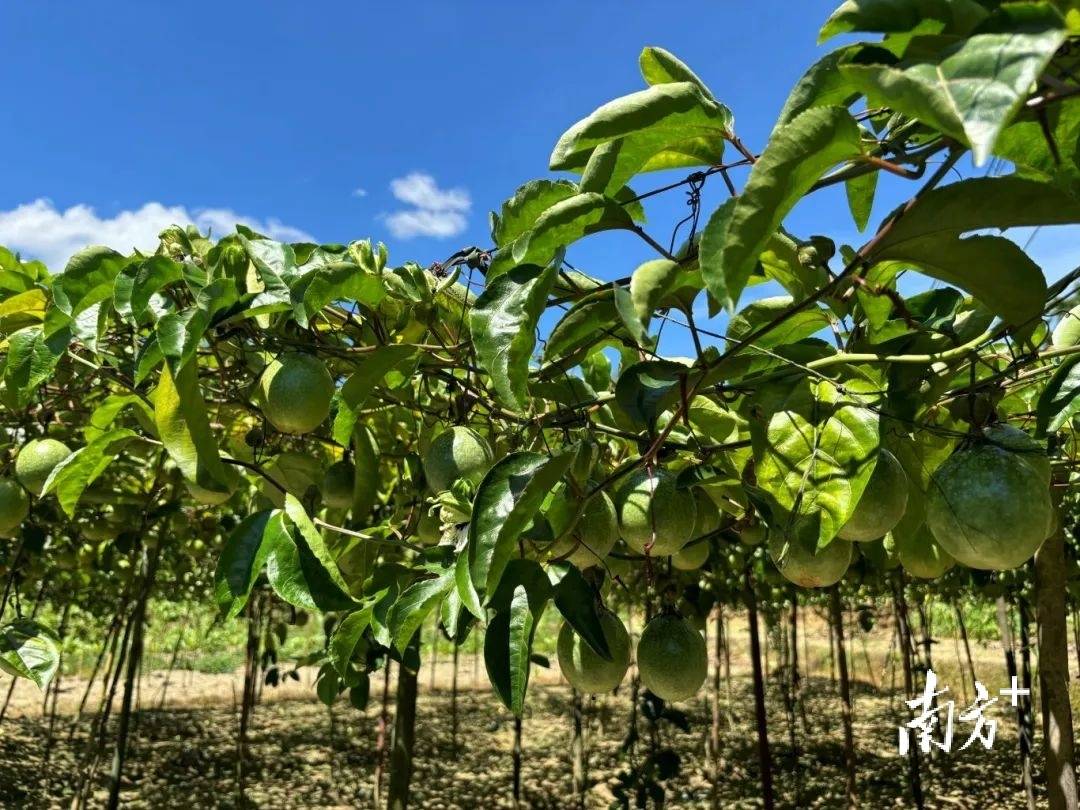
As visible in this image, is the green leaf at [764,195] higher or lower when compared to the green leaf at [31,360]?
lower

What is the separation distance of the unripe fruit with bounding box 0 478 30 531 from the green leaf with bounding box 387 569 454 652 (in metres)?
1.40

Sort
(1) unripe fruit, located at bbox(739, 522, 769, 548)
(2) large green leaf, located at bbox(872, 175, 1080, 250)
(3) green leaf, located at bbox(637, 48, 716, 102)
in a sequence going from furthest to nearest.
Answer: (1) unripe fruit, located at bbox(739, 522, 769, 548)
(3) green leaf, located at bbox(637, 48, 716, 102)
(2) large green leaf, located at bbox(872, 175, 1080, 250)

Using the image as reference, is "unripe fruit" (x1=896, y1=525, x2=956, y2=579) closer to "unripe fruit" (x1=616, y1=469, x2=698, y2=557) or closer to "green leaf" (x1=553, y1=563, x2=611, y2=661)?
"unripe fruit" (x1=616, y1=469, x2=698, y2=557)

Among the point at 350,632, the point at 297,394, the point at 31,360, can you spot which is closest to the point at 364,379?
the point at 297,394

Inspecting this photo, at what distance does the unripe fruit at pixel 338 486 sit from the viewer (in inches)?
70.2

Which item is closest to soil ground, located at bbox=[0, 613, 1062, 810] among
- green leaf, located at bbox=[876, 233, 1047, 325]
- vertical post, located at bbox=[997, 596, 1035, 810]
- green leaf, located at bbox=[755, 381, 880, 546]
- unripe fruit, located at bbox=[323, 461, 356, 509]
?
vertical post, located at bbox=[997, 596, 1035, 810]

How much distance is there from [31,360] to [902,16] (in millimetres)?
1474

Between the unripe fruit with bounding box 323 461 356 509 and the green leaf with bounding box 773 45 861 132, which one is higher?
the green leaf with bounding box 773 45 861 132

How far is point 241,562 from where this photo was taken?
128cm

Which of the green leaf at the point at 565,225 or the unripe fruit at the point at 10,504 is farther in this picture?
the unripe fruit at the point at 10,504

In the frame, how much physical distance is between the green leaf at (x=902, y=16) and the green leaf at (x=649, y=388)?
458 mm

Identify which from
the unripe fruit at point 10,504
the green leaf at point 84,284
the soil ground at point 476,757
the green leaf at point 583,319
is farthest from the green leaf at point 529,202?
the soil ground at point 476,757

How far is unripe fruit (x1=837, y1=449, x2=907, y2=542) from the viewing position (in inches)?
40.1

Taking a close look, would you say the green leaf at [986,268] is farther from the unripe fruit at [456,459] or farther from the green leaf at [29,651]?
the green leaf at [29,651]
